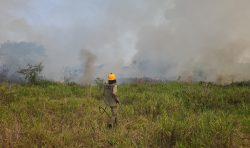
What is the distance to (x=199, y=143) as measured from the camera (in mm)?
7887

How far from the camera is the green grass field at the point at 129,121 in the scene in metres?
8.55

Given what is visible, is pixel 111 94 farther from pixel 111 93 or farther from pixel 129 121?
pixel 129 121

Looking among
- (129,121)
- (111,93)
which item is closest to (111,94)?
(111,93)

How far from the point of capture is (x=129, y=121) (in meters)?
11.8

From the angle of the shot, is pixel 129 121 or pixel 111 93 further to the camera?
pixel 129 121

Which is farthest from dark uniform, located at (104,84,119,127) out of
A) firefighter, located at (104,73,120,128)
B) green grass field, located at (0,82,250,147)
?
green grass field, located at (0,82,250,147)

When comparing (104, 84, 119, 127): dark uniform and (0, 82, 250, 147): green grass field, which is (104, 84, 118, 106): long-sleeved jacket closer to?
(104, 84, 119, 127): dark uniform

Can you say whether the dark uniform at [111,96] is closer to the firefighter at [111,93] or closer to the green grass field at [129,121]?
the firefighter at [111,93]

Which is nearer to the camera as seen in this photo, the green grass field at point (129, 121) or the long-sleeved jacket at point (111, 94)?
the green grass field at point (129, 121)

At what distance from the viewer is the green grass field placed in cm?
855

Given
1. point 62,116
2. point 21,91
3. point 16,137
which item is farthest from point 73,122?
point 21,91

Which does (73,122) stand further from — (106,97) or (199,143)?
(199,143)

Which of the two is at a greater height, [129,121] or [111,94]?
[111,94]

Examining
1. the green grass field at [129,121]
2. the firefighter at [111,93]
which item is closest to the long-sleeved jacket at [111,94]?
the firefighter at [111,93]
